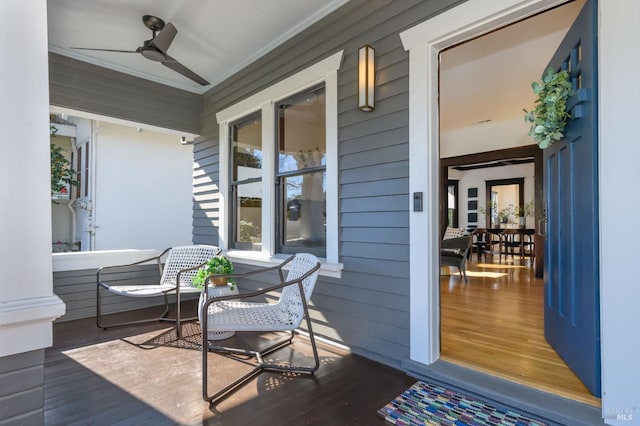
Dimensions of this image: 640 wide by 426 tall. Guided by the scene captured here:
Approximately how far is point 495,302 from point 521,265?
12.6ft

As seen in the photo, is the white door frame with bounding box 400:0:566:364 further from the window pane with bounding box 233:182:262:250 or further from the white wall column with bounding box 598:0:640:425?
the window pane with bounding box 233:182:262:250

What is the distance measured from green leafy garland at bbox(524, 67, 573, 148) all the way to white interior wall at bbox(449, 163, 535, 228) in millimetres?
8636

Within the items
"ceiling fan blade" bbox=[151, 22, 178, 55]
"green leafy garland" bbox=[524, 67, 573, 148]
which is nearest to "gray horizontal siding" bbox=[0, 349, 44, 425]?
"ceiling fan blade" bbox=[151, 22, 178, 55]

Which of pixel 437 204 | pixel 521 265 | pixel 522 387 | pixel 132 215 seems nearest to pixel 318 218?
pixel 437 204

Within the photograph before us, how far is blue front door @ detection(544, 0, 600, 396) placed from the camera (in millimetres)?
1748

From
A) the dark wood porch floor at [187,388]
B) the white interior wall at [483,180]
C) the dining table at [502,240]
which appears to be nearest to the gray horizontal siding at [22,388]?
the dark wood porch floor at [187,388]

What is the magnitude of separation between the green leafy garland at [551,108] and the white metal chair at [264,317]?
1.78 m

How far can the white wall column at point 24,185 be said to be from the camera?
1.11m

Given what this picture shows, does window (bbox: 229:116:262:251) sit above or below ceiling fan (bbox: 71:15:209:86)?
below

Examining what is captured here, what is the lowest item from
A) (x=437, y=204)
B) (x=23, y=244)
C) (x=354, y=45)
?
(x=23, y=244)

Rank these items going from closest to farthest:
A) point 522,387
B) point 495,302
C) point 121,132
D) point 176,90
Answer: point 522,387, point 495,302, point 176,90, point 121,132

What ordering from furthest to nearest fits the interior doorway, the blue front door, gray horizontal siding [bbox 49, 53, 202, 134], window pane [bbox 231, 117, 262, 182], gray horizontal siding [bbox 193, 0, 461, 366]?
window pane [bbox 231, 117, 262, 182] < gray horizontal siding [bbox 49, 53, 202, 134] < gray horizontal siding [bbox 193, 0, 461, 366] < the interior doorway < the blue front door

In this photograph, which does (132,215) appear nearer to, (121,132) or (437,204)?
(121,132)

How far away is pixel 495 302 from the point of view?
13.0 ft
